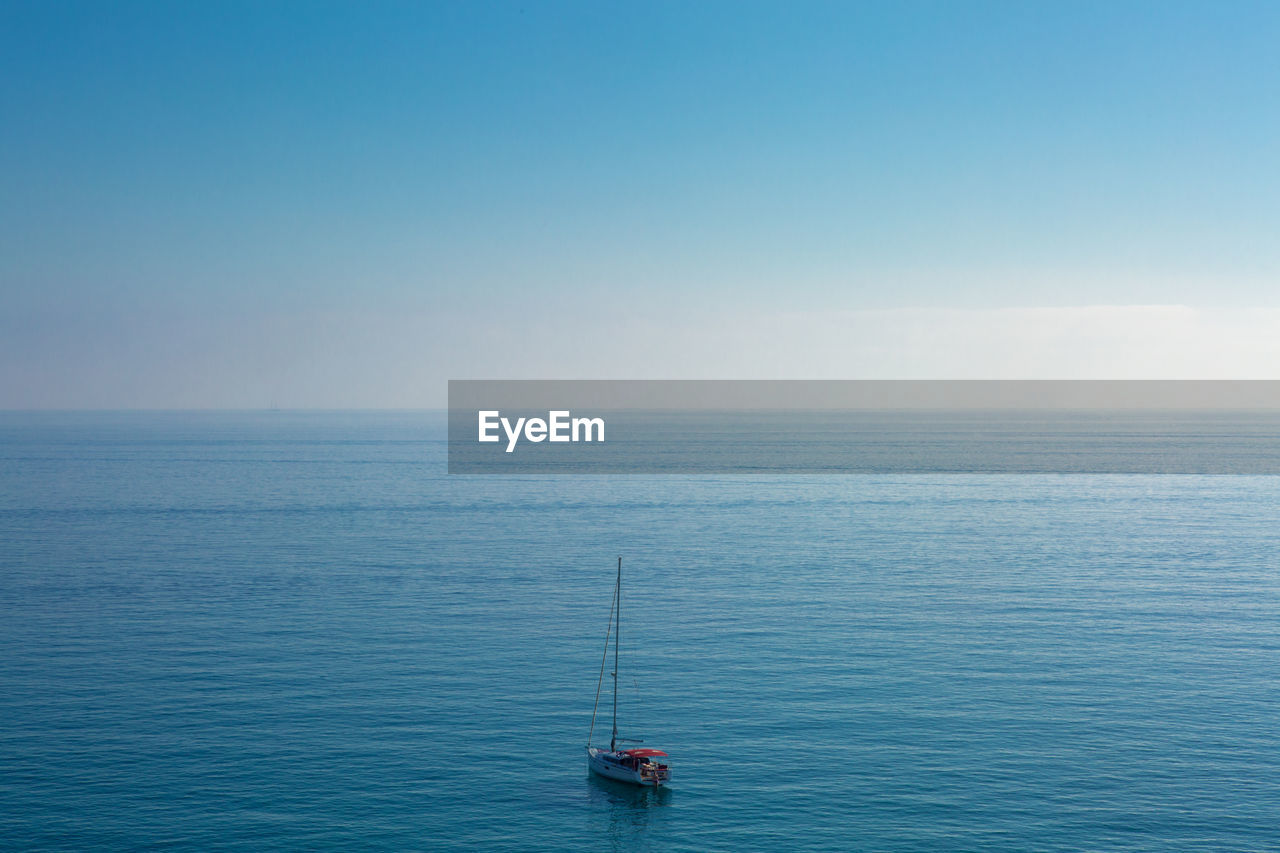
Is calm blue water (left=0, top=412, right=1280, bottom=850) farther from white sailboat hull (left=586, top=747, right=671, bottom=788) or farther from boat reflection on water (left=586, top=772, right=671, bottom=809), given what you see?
white sailboat hull (left=586, top=747, right=671, bottom=788)

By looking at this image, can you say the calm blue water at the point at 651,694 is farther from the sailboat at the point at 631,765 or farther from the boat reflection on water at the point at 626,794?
the sailboat at the point at 631,765

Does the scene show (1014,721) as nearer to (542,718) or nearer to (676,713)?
(676,713)

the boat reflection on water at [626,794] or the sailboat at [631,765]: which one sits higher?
the sailboat at [631,765]

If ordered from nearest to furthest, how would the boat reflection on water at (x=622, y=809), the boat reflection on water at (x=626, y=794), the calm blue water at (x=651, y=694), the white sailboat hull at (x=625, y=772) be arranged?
1. the boat reflection on water at (x=622, y=809)
2. the calm blue water at (x=651, y=694)
3. the boat reflection on water at (x=626, y=794)
4. the white sailboat hull at (x=625, y=772)

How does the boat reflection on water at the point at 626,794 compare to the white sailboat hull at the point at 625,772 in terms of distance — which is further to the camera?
the white sailboat hull at the point at 625,772

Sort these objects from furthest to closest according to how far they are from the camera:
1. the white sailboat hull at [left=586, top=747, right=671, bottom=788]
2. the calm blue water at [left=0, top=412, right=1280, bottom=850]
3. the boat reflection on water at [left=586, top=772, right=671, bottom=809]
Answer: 1. the white sailboat hull at [left=586, top=747, right=671, bottom=788]
2. the boat reflection on water at [left=586, top=772, right=671, bottom=809]
3. the calm blue water at [left=0, top=412, right=1280, bottom=850]

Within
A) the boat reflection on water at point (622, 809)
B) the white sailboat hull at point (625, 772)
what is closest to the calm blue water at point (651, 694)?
the boat reflection on water at point (622, 809)

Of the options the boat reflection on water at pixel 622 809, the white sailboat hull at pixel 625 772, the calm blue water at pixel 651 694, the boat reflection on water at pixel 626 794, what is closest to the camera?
the boat reflection on water at pixel 622 809

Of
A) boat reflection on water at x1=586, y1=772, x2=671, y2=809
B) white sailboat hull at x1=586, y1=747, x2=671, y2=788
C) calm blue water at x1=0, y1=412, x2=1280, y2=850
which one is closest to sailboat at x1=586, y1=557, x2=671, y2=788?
white sailboat hull at x1=586, y1=747, x2=671, y2=788
